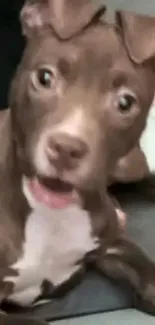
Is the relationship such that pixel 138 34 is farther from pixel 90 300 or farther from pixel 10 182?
pixel 90 300

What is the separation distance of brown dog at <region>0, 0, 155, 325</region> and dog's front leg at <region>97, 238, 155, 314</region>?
0.07 metres

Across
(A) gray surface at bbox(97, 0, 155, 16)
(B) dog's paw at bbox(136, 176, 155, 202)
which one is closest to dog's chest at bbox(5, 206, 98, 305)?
(B) dog's paw at bbox(136, 176, 155, 202)

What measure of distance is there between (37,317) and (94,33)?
391mm

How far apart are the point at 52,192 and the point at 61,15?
206mm

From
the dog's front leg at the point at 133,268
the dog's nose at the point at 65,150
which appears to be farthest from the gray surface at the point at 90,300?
the dog's nose at the point at 65,150

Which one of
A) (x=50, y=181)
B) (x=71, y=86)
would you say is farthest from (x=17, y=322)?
(x=71, y=86)

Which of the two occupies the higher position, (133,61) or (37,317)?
(133,61)

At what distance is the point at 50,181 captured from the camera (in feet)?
2.85

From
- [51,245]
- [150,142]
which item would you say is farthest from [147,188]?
[51,245]

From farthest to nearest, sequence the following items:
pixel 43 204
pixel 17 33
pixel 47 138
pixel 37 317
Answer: pixel 17 33, pixel 37 317, pixel 43 204, pixel 47 138

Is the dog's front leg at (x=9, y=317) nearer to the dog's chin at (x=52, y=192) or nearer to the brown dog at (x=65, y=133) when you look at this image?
the brown dog at (x=65, y=133)

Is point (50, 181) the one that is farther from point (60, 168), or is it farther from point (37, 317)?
point (37, 317)

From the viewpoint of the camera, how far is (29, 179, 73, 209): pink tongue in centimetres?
89

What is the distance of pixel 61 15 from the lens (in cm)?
90
